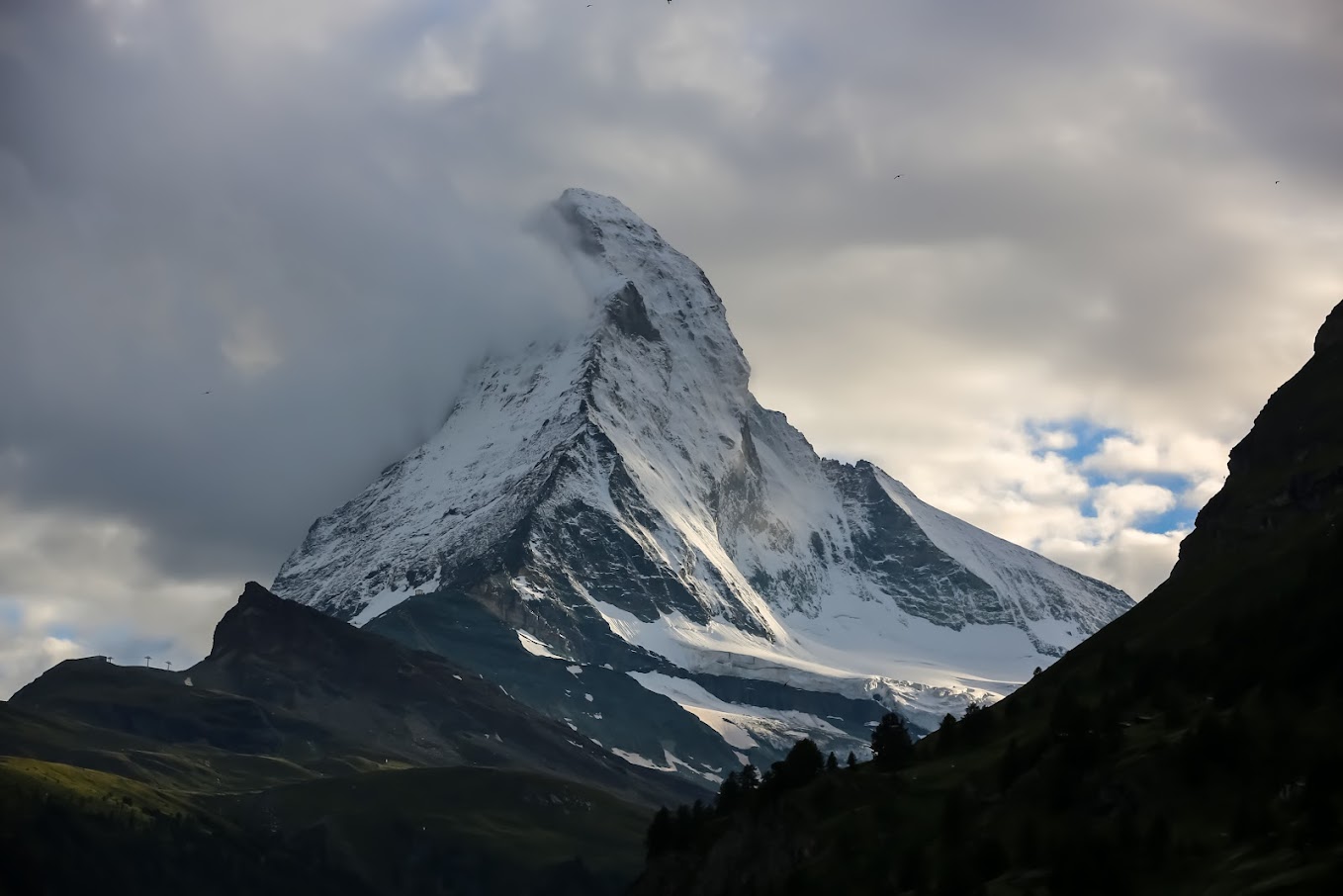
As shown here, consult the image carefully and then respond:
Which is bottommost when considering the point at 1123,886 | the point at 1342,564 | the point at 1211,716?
the point at 1123,886

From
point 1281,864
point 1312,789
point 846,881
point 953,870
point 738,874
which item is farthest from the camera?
point 738,874

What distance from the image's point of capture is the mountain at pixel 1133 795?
126 metres

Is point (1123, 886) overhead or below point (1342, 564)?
below

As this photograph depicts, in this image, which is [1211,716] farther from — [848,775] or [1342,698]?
[848,775]

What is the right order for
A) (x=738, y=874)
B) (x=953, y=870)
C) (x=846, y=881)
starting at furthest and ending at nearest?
(x=738, y=874)
(x=846, y=881)
(x=953, y=870)

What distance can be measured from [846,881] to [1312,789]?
156 feet

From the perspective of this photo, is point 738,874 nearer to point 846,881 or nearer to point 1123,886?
point 846,881

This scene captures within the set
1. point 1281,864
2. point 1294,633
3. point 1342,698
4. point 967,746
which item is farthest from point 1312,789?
point 967,746

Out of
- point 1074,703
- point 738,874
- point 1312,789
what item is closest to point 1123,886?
point 1312,789

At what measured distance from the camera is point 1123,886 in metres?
126

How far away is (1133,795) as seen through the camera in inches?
5743

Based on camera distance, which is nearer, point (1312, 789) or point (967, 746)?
point (1312, 789)

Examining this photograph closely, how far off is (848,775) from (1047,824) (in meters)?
36.9

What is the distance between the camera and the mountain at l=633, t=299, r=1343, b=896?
126 metres
